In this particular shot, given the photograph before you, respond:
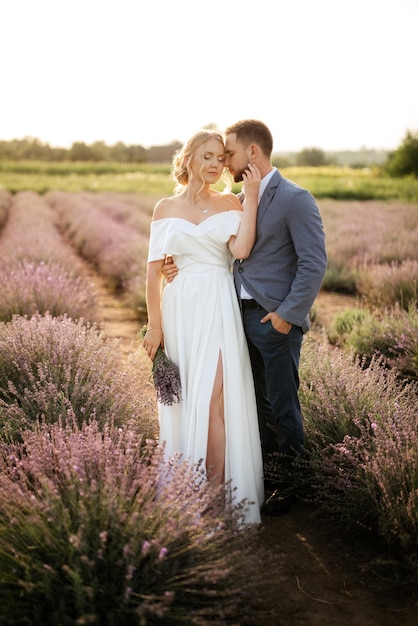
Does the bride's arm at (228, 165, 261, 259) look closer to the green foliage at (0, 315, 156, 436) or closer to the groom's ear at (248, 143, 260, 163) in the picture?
the groom's ear at (248, 143, 260, 163)

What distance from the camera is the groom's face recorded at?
10.4 ft

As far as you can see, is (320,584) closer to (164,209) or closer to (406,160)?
(164,209)

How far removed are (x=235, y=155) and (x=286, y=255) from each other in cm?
59

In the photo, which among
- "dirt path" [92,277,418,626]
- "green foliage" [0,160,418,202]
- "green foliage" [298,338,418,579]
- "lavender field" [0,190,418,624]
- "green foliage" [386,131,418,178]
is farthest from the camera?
"green foliage" [386,131,418,178]

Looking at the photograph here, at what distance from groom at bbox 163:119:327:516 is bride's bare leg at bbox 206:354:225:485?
27 cm

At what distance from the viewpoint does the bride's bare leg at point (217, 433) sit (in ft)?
10.6

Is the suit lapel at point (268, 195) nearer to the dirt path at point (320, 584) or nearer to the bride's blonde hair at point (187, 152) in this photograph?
the bride's blonde hair at point (187, 152)

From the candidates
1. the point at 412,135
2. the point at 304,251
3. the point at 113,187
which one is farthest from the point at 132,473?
the point at 412,135

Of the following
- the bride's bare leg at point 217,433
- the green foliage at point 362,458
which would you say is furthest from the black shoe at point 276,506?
the bride's bare leg at point 217,433

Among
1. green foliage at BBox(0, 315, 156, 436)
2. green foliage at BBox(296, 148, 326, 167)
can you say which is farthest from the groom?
green foliage at BBox(296, 148, 326, 167)

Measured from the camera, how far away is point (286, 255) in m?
3.24

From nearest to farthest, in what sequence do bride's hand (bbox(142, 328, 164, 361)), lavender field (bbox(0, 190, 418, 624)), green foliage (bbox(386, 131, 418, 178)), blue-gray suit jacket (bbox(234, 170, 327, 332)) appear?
lavender field (bbox(0, 190, 418, 624))
blue-gray suit jacket (bbox(234, 170, 327, 332))
bride's hand (bbox(142, 328, 164, 361))
green foliage (bbox(386, 131, 418, 178))

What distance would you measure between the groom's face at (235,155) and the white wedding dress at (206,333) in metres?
0.24

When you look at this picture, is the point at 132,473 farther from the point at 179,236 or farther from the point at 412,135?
the point at 412,135
